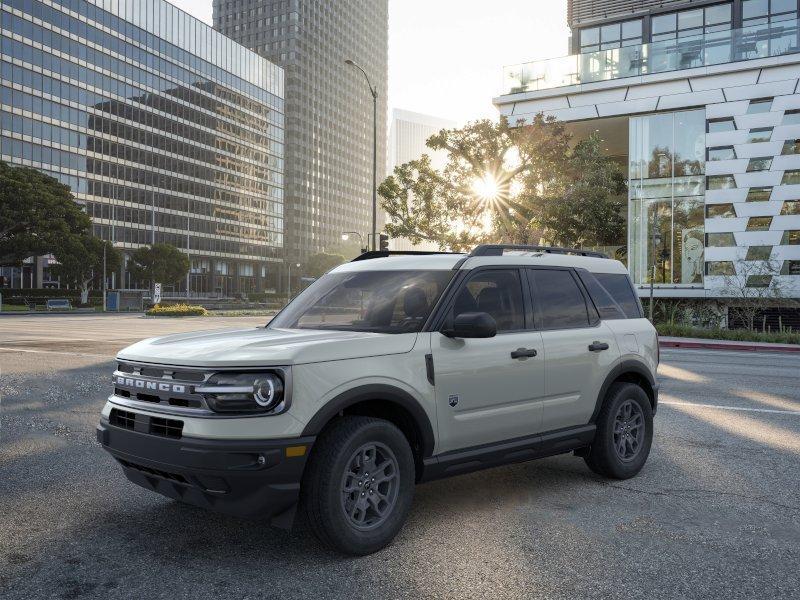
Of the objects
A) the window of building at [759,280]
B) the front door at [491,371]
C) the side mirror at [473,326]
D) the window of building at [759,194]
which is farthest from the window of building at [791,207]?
the side mirror at [473,326]

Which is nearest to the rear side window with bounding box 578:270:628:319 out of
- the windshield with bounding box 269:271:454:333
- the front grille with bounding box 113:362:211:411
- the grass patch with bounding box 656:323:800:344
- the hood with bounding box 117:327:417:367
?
the windshield with bounding box 269:271:454:333

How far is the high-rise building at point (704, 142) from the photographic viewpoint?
3331 centimetres

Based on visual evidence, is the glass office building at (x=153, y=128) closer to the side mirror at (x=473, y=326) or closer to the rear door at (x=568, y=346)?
the rear door at (x=568, y=346)

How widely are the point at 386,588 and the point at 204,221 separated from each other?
109717 millimetres

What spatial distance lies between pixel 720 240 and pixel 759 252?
181 cm

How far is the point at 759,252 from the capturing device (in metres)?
33.7

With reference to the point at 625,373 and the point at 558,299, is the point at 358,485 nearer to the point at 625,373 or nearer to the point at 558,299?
the point at 558,299

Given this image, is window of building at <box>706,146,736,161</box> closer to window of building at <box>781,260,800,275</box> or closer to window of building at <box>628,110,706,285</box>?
window of building at <box>628,110,706,285</box>

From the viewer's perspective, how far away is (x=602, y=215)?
31734 mm

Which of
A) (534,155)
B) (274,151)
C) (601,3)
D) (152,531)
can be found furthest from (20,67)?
(152,531)

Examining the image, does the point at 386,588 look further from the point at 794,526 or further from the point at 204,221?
the point at 204,221

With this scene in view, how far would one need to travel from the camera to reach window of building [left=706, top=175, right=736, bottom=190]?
112 ft

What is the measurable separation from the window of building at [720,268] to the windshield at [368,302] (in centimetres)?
3279

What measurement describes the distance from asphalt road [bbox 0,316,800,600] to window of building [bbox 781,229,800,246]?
1167 inches
